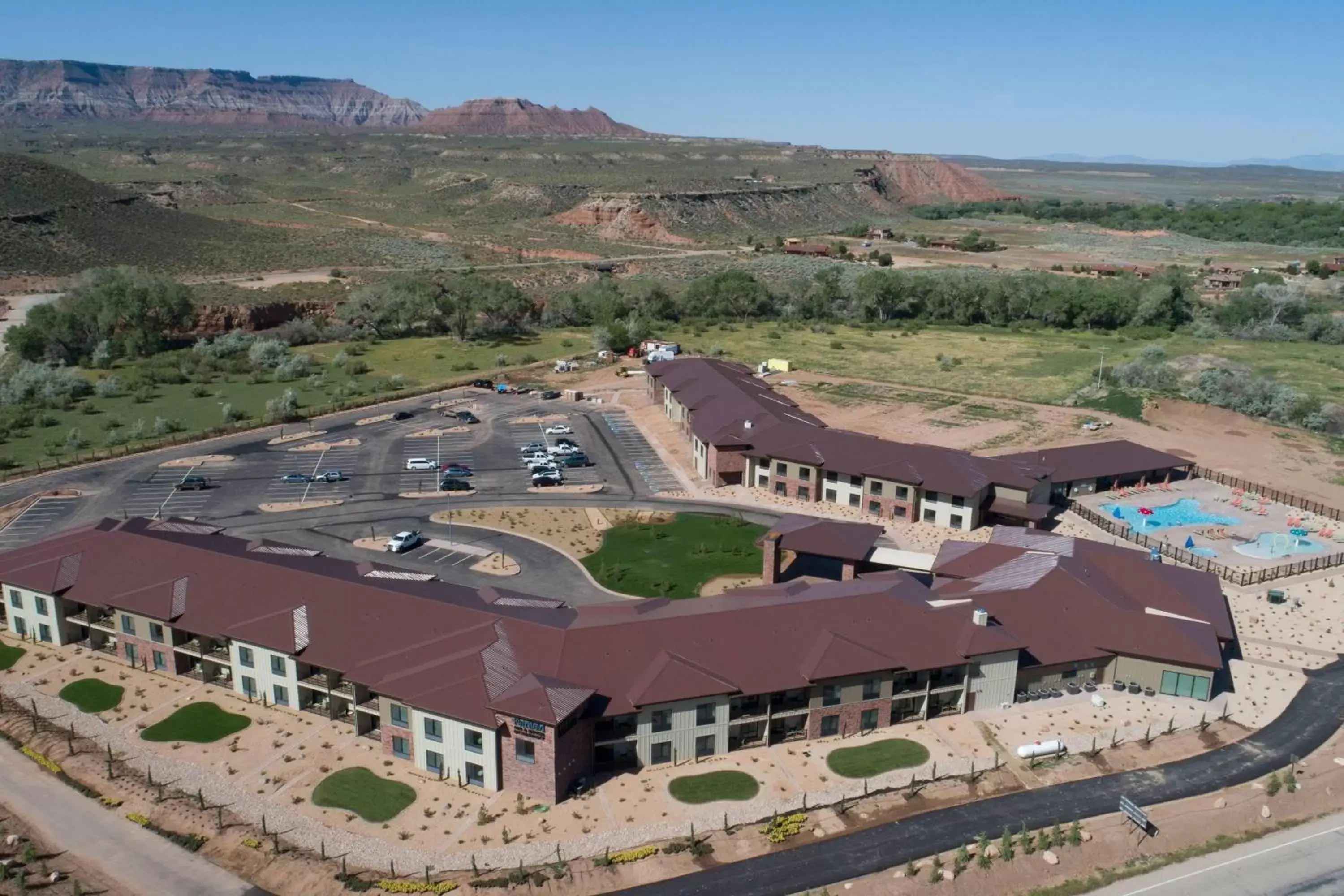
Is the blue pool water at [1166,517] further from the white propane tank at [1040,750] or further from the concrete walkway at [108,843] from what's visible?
the concrete walkway at [108,843]

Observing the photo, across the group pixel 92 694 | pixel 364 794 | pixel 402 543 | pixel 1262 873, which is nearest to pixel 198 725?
pixel 92 694

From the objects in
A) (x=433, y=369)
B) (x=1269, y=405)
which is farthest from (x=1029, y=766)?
(x=433, y=369)

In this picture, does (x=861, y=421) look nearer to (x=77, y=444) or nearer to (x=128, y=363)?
(x=77, y=444)

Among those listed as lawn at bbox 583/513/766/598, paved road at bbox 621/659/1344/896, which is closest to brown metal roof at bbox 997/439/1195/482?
lawn at bbox 583/513/766/598

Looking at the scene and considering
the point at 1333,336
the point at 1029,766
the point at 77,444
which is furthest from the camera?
the point at 1333,336

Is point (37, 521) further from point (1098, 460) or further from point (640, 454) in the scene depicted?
point (1098, 460)
